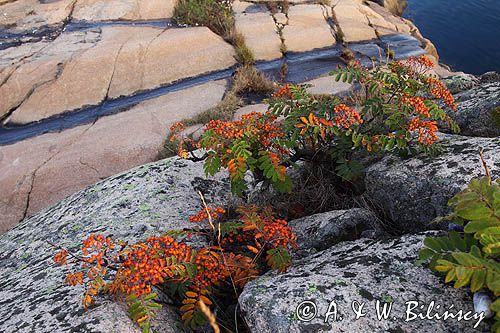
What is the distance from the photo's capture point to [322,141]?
4.05 meters

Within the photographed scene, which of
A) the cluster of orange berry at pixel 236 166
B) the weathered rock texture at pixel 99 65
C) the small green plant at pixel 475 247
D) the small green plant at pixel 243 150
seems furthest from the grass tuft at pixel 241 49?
the small green plant at pixel 475 247

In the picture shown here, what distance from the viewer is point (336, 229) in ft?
11.3

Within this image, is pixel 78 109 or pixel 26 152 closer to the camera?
pixel 26 152

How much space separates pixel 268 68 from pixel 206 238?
833cm

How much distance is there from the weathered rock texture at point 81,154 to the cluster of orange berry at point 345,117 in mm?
5004

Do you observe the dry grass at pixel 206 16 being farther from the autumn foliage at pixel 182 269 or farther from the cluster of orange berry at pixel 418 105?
the autumn foliage at pixel 182 269

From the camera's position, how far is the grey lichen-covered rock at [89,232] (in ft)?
8.59

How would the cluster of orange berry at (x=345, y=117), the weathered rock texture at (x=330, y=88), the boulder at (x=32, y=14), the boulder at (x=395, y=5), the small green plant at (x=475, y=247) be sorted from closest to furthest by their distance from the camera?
1. the small green plant at (x=475, y=247)
2. the cluster of orange berry at (x=345, y=117)
3. the weathered rock texture at (x=330, y=88)
4. the boulder at (x=32, y=14)
5. the boulder at (x=395, y=5)

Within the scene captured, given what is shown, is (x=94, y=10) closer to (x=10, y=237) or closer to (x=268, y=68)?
(x=268, y=68)

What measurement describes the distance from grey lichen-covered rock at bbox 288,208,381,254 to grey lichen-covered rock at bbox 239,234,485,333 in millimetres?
597

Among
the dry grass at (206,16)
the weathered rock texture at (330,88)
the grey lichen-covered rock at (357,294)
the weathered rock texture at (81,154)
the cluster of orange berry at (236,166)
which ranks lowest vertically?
the weathered rock texture at (81,154)

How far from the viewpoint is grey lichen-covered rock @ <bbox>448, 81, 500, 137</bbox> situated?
168 inches

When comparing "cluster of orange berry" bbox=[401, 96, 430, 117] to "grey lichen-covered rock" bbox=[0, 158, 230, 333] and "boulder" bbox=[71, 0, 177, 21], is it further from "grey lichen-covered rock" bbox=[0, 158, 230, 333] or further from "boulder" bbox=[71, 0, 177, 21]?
"boulder" bbox=[71, 0, 177, 21]

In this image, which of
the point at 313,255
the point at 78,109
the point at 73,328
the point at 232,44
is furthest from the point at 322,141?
the point at 232,44
